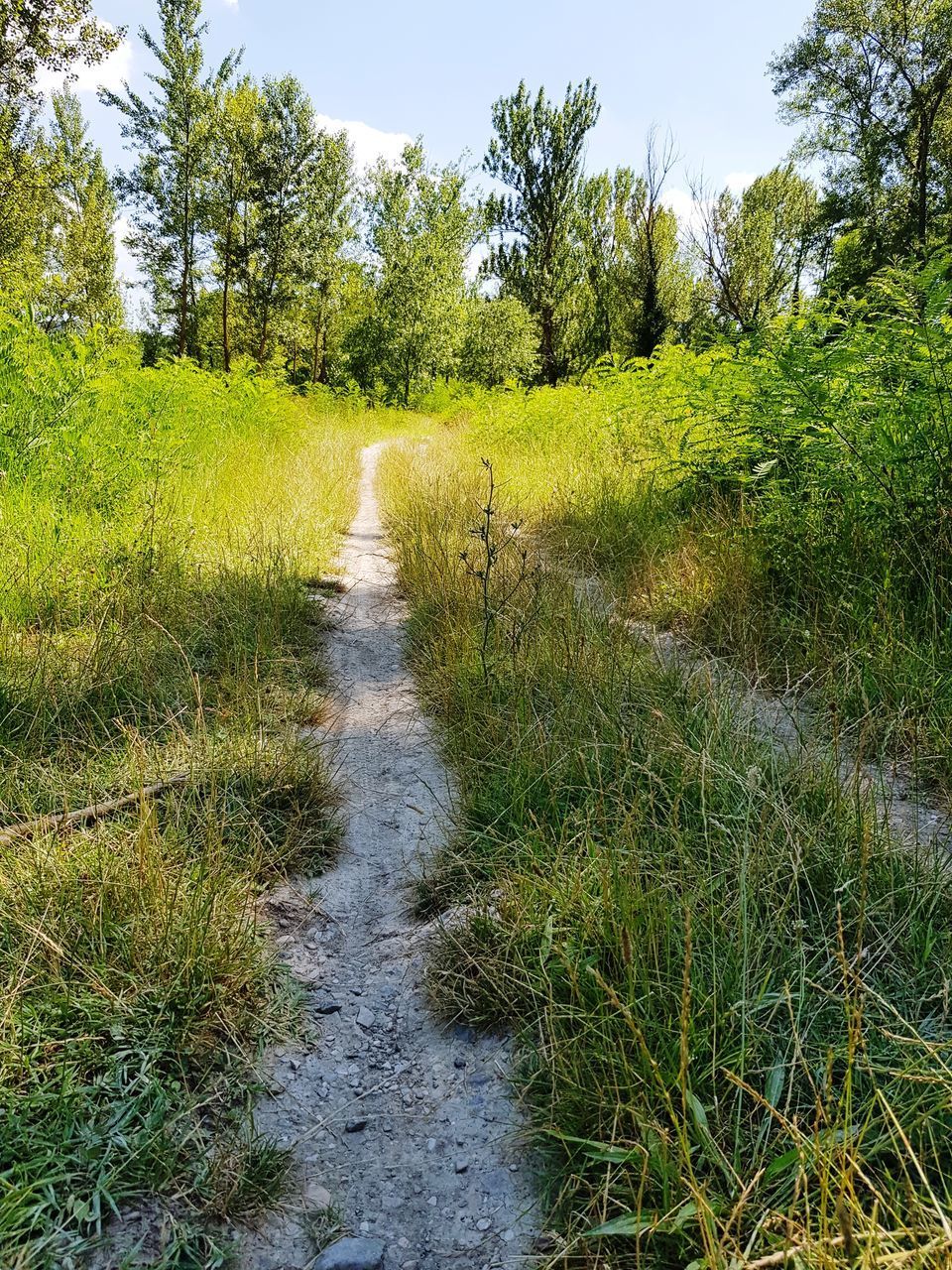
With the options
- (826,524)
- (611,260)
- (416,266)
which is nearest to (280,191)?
(416,266)

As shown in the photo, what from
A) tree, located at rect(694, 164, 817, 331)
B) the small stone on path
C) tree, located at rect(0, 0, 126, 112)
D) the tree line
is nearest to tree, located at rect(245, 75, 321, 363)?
the tree line

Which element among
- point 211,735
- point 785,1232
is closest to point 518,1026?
point 785,1232

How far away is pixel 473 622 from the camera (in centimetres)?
422

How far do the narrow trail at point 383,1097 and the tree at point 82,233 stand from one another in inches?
1206

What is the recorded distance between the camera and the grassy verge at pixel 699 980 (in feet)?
3.91

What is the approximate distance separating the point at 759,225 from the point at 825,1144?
37.6 m

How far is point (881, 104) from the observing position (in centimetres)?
2044

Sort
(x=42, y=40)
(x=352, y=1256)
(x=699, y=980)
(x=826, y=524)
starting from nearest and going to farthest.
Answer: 1. (x=352, y=1256)
2. (x=699, y=980)
3. (x=826, y=524)
4. (x=42, y=40)

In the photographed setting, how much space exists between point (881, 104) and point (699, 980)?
1103 inches

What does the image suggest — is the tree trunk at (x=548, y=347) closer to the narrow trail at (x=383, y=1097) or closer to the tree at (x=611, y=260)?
the tree at (x=611, y=260)

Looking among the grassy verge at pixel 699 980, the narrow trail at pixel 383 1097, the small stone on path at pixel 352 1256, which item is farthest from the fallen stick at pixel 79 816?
the small stone on path at pixel 352 1256

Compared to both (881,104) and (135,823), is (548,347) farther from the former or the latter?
(135,823)

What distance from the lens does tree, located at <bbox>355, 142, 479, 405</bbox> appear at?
25922mm

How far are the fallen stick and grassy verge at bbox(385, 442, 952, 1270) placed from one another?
40.9 inches
